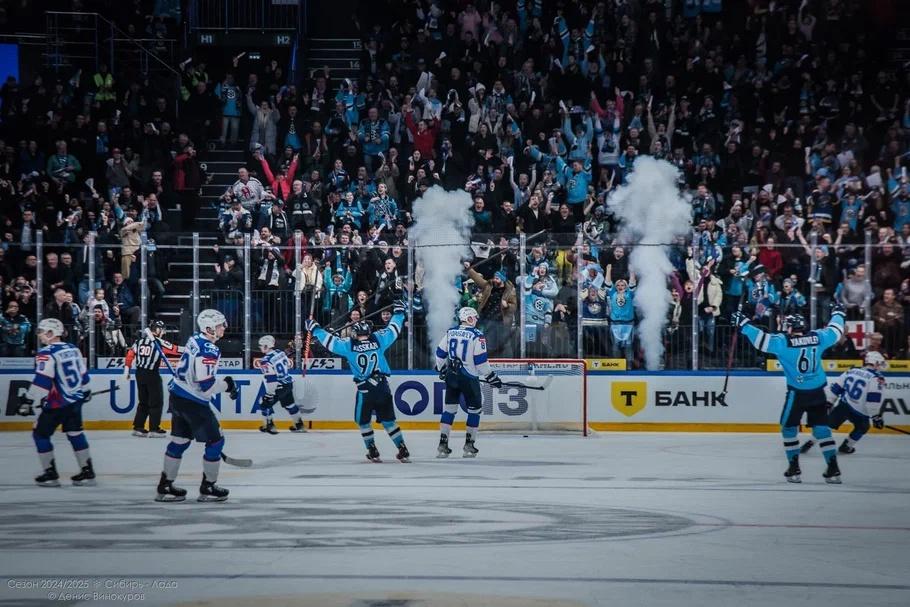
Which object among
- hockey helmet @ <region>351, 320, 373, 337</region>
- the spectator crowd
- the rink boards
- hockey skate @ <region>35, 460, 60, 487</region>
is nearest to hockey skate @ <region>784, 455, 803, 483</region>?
the spectator crowd

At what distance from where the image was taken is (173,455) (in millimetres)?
12211

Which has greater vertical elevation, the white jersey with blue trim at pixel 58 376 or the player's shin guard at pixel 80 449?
the white jersey with blue trim at pixel 58 376

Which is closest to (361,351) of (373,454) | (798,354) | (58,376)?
(373,454)

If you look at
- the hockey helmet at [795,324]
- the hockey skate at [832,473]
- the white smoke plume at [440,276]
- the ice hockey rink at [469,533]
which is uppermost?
the white smoke plume at [440,276]

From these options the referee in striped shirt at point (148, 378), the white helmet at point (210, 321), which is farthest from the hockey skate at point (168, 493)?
the referee in striped shirt at point (148, 378)

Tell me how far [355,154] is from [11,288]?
22.1 feet

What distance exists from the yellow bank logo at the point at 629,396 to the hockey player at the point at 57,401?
351 inches

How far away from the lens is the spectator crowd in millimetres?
19672

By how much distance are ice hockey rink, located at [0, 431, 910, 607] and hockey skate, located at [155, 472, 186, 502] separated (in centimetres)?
22

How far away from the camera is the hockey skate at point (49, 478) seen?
45.1 ft

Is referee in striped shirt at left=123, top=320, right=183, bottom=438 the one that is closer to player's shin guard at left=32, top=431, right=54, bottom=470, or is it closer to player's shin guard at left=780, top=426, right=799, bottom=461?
player's shin guard at left=32, top=431, right=54, bottom=470

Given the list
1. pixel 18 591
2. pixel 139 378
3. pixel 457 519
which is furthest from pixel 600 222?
pixel 18 591

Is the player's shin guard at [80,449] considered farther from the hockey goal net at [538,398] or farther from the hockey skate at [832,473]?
the hockey skate at [832,473]

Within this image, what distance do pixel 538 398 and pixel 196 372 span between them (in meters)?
8.87
